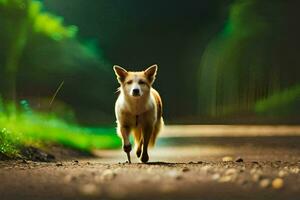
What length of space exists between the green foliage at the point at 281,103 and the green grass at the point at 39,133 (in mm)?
15517

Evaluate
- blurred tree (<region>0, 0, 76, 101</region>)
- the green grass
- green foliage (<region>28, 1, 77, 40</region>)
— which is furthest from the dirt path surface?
green foliage (<region>28, 1, 77, 40</region>)

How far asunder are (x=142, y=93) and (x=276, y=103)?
28.8 m

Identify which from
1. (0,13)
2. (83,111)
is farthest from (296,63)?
(0,13)

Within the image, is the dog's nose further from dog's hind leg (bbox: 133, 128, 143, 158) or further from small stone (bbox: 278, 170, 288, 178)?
small stone (bbox: 278, 170, 288, 178)

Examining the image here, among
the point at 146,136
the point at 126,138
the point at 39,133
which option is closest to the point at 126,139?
the point at 126,138

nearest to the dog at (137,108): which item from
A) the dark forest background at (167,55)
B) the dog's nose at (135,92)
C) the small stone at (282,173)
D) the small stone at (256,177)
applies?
the dog's nose at (135,92)

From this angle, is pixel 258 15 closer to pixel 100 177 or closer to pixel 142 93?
pixel 142 93

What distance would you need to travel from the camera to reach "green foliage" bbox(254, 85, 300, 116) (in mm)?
39281

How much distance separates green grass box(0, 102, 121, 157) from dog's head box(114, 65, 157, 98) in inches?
104

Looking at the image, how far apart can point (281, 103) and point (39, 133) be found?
75.7ft

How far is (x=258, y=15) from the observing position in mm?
45531

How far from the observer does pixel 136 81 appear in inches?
515

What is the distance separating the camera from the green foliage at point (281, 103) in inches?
1547

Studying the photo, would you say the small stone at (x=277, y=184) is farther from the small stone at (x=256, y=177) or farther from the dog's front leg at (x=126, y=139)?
the dog's front leg at (x=126, y=139)
